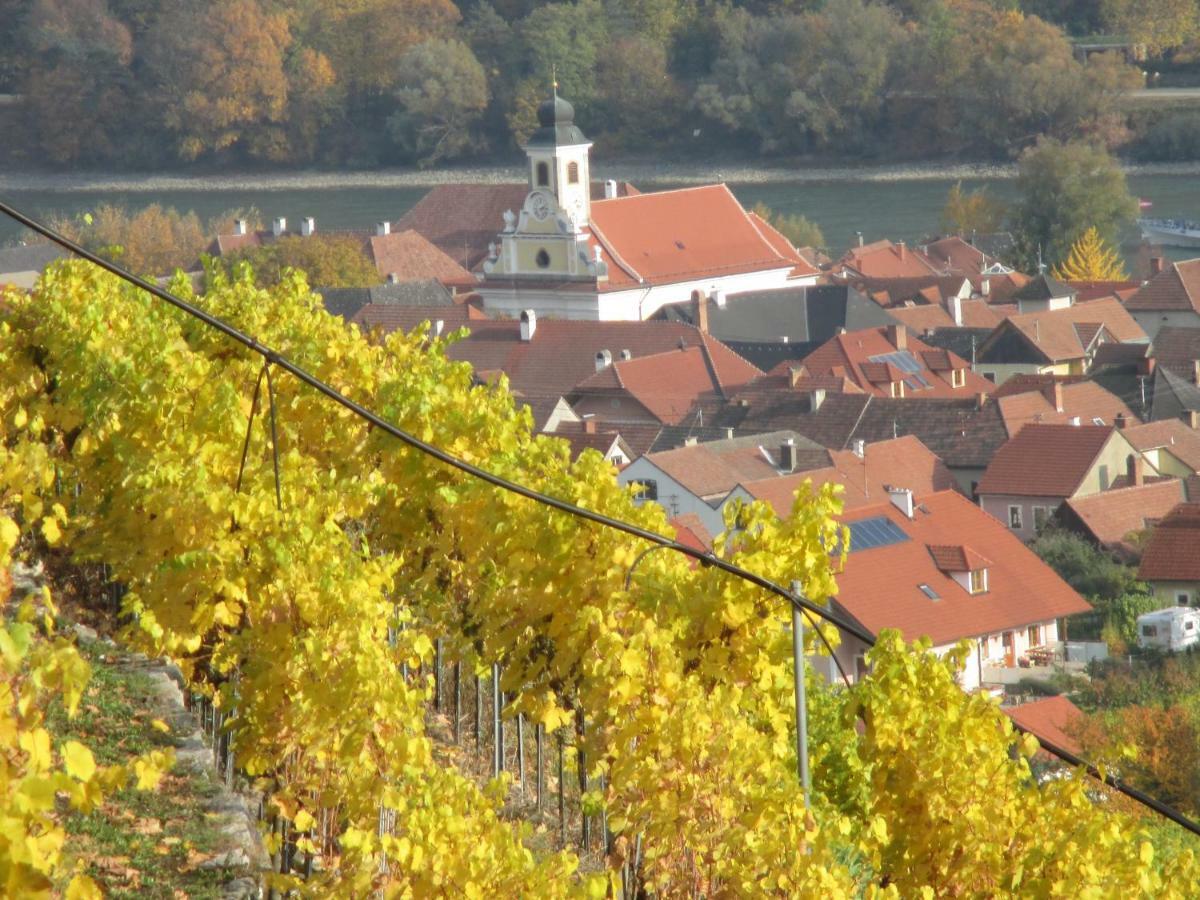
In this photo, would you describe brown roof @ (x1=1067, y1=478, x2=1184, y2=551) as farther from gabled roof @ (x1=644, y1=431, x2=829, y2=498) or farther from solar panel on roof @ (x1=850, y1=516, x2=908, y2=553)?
solar panel on roof @ (x1=850, y1=516, x2=908, y2=553)

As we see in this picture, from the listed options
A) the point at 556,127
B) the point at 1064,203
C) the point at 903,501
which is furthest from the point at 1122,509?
the point at 1064,203

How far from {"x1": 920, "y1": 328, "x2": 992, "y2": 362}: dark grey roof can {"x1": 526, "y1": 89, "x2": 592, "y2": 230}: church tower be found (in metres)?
12.6

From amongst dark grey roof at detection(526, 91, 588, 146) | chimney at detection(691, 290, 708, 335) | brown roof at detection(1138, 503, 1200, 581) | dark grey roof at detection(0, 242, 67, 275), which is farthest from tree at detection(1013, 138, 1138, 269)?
Result: brown roof at detection(1138, 503, 1200, 581)

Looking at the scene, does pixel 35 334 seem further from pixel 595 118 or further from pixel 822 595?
pixel 595 118

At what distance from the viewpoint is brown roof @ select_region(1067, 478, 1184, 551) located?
34.1m

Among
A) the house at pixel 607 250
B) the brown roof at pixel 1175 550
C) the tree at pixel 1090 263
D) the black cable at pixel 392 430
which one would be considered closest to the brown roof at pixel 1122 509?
the brown roof at pixel 1175 550

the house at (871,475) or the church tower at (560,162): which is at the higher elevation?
the house at (871,475)

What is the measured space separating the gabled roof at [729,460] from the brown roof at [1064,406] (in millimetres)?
3898

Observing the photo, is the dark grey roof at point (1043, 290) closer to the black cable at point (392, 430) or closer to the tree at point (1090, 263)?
the tree at point (1090, 263)

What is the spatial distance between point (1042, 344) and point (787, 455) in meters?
15.7

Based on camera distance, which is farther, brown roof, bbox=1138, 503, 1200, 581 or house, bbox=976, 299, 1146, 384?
house, bbox=976, 299, 1146, 384

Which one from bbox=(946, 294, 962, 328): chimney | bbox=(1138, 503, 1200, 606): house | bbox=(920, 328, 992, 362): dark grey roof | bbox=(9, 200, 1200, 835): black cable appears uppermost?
bbox=(9, 200, 1200, 835): black cable

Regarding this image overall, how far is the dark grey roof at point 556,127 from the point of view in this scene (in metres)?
63.3

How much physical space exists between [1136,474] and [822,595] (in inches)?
1131
